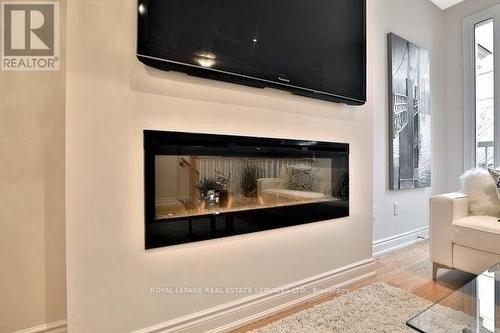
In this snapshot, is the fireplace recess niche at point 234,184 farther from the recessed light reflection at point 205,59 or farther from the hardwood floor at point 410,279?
the hardwood floor at point 410,279

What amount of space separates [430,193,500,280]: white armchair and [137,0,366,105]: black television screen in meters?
1.01

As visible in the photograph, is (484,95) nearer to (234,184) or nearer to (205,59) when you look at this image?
Answer: (234,184)

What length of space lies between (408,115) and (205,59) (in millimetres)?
2369

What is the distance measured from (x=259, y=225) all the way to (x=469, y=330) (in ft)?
3.24

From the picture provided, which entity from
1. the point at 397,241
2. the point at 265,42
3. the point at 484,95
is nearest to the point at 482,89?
the point at 484,95

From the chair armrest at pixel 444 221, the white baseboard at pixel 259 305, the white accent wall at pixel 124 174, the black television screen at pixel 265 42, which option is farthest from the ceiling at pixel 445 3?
the white baseboard at pixel 259 305

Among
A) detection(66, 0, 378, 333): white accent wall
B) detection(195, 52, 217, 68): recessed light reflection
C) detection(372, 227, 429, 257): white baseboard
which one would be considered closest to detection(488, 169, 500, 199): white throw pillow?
detection(372, 227, 429, 257): white baseboard

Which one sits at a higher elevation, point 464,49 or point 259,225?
point 464,49

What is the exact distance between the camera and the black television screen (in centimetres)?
119

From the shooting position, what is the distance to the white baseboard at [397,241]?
2514 mm

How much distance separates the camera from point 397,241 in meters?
2.69

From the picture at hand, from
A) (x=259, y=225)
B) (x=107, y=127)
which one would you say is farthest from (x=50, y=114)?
(x=259, y=225)

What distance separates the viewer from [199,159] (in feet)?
4.57

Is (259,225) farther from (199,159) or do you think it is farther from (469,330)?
(469,330)
